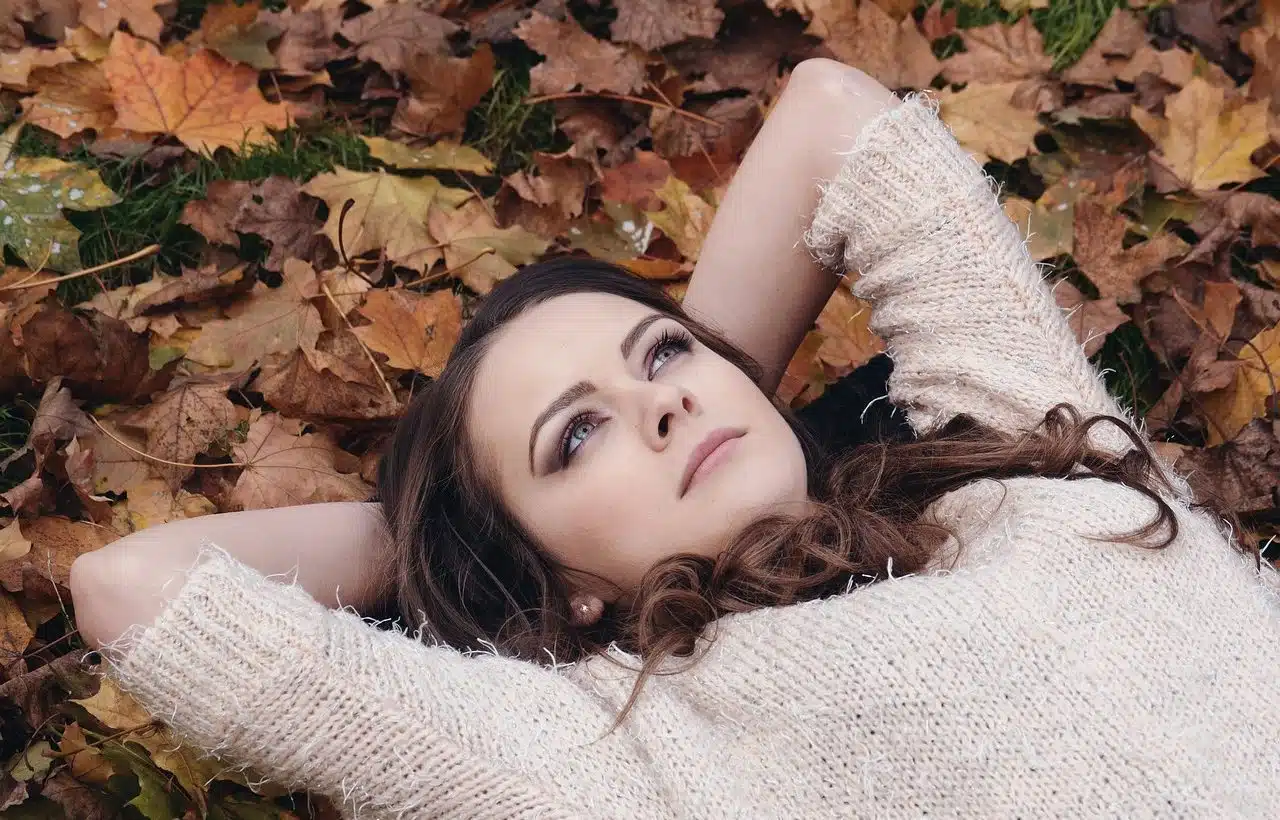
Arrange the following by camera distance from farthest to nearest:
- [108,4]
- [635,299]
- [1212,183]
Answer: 1. [108,4]
2. [1212,183]
3. [635,299]

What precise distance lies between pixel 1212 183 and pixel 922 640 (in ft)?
5.84

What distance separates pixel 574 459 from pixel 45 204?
1.63 meters

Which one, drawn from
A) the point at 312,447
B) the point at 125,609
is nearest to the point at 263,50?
the point at 312,447

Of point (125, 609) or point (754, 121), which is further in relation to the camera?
point (754, 121)

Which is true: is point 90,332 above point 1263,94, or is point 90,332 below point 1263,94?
below

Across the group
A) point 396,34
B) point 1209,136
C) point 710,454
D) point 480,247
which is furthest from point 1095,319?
point 396,34

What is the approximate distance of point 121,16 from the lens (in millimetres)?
3037

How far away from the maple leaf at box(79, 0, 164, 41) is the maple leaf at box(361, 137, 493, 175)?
26.4 inches

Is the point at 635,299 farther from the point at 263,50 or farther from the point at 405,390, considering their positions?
the point at 263,50

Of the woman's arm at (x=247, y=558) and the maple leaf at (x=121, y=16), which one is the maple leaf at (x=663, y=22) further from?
the woman's arm at (x=247, y=558)

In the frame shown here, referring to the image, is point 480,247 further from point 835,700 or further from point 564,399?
point 835,700

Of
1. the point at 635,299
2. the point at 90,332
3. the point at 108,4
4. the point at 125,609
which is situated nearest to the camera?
the point at 125,609

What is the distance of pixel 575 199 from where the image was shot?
2.95m

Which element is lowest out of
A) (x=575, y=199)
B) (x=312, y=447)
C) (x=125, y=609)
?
(x=312, y=447)
